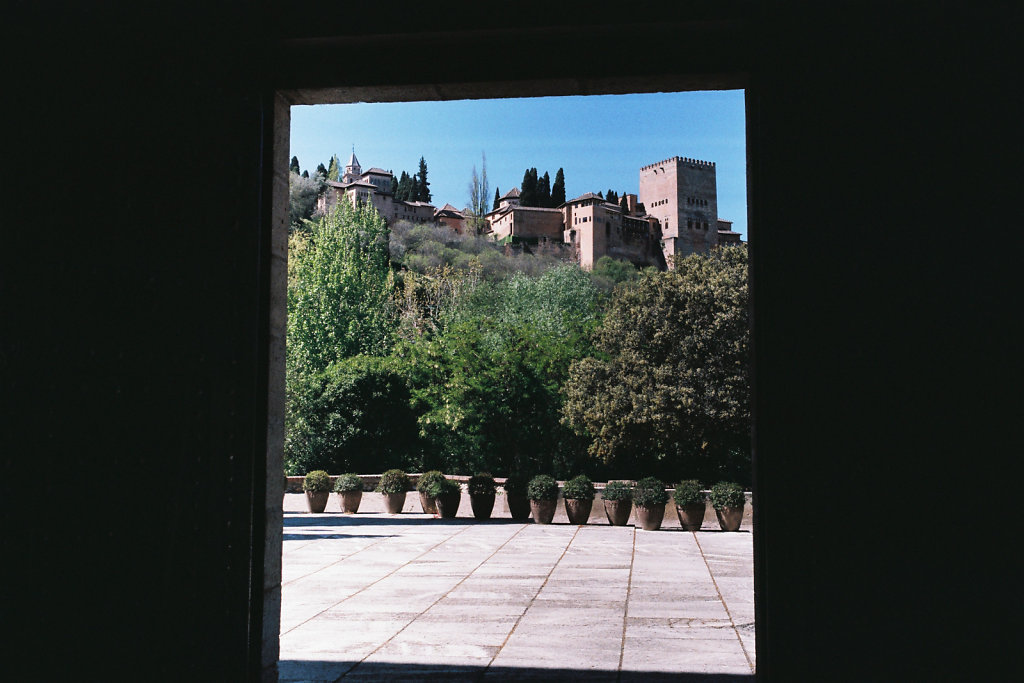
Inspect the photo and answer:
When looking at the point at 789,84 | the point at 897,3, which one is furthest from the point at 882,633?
the point at 897,3

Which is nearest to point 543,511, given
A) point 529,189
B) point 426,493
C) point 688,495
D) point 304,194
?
point 426,493

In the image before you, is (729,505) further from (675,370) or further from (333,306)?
(333,306)

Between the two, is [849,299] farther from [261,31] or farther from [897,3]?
[261,31]

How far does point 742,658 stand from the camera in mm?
5293

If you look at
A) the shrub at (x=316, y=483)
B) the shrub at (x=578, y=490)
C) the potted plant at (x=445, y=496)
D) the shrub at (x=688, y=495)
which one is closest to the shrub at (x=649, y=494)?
the shrub at (x=688, y=495)

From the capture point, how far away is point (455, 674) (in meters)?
4.91

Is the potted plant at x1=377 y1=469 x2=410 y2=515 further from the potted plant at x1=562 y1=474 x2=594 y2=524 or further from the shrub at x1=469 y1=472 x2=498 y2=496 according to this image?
the potted plant at x1=562 y1=474 x2=594 y2=524

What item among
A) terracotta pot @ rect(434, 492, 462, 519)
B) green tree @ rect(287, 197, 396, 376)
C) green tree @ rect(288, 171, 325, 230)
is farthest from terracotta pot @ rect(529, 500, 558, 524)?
green tree @ rect(288, 171, 325, 230)

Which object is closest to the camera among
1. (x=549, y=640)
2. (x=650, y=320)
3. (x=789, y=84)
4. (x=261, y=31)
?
(x=789, y=84)

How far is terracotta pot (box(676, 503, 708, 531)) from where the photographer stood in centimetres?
1359

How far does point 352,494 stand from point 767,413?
13.8m

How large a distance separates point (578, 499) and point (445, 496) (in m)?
2.41

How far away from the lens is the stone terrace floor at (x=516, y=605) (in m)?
5.16

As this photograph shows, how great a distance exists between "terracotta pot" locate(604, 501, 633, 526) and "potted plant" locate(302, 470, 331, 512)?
5.52 metres
